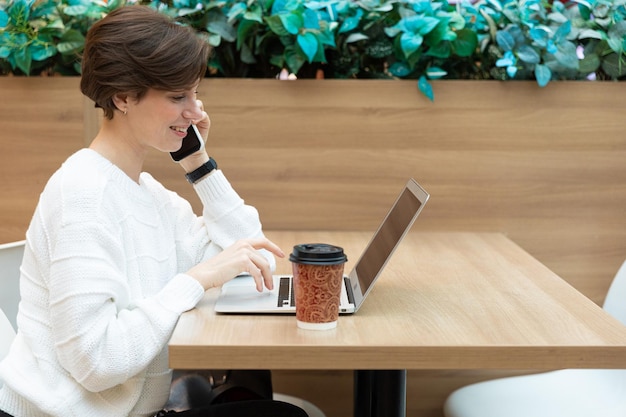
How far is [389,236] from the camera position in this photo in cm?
153

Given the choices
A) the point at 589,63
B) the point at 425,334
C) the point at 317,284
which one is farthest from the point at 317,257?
the point at 589,63

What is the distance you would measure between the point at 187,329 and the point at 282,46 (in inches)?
49.5

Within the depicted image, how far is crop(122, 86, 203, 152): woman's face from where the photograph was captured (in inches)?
59.9

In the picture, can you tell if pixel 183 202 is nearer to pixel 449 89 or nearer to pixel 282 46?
pixel 282 46

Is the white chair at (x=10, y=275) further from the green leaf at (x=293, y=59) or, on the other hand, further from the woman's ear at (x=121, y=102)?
the green leaf at (x=293, y=59)

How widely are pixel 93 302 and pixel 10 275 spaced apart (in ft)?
2.16

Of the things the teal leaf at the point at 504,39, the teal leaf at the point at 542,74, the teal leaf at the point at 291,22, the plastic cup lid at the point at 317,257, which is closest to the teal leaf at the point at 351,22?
the teal leaf at the point at 291,22

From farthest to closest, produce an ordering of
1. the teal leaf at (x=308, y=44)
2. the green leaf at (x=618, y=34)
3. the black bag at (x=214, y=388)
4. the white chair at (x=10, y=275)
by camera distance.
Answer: the green leaf at (x=618, y=34) → the teal leaf at (x=308, y=44) → the white chair at (x=10, y=275) → the black bag at (x=214, y=388)

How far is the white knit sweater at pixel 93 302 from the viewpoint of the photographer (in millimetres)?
1305

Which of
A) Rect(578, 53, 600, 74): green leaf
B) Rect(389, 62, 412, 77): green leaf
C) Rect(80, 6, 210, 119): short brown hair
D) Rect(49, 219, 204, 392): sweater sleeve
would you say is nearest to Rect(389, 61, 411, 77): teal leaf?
Rect(389, 62, 412, 77): green leaf

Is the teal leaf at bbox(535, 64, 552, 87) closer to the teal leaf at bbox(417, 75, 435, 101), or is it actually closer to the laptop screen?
the teal leaf at bbox(417, 75, 435, 101)

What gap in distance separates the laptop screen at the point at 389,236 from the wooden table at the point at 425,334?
0.16ft

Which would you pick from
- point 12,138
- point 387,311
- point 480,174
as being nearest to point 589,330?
point 387,311

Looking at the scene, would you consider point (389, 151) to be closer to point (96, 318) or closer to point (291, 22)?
point (291, 22)
